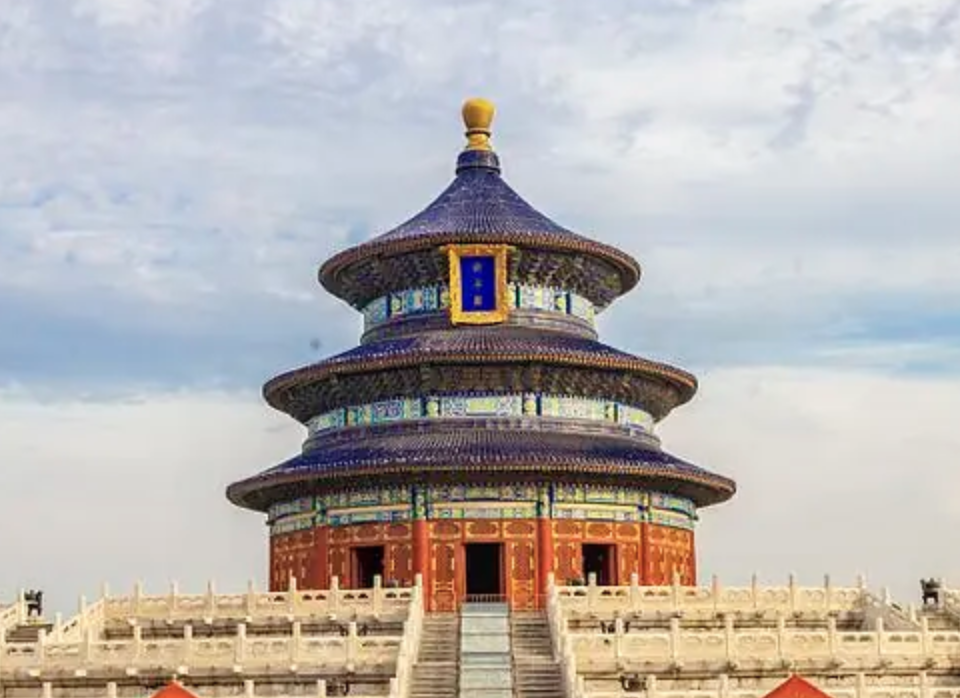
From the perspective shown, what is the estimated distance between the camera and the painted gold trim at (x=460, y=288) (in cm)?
5819

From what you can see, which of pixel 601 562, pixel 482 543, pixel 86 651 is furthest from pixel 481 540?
pixel 86 651

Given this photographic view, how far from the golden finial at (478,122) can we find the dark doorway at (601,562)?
14.9 metres

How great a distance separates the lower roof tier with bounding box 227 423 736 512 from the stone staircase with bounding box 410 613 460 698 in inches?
335

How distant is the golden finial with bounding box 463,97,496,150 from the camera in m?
63.5

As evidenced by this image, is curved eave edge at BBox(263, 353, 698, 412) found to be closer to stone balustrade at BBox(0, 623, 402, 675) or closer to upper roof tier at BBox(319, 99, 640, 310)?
upper roof tier at BBox(319, 99, 640, 310)

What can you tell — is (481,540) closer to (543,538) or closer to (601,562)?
(543,538)

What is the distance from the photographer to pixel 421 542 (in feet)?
179

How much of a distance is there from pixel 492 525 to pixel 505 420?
3.40 m

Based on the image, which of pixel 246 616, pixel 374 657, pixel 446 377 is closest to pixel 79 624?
pixel 246 616

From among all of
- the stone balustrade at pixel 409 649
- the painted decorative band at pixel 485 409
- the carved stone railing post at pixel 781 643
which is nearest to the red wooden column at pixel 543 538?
the painted decorative band at pixel 485 409

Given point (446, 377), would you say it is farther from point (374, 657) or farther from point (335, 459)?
point (374, 657)

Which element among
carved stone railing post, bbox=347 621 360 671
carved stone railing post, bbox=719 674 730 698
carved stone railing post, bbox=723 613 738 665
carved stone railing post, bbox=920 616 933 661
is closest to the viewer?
carved stone railing post, bbox=719 674 730 698

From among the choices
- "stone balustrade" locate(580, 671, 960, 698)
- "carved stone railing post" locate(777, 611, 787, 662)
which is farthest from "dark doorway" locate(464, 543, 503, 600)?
"stone balustrade" locate(580, 671, 960, 698)

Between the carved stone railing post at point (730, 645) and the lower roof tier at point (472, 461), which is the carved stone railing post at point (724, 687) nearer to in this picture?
the carved stone railing post at point (730, 645)
